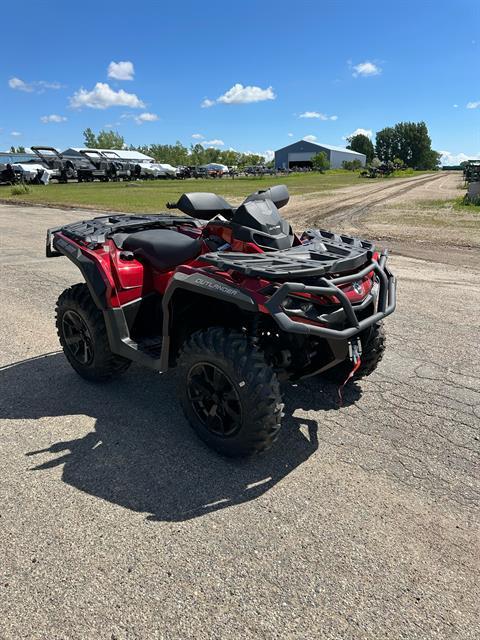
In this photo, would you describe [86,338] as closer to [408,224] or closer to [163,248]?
[163,248]

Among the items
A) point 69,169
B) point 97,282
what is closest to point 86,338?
point 97,282

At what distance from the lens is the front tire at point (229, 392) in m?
2.49

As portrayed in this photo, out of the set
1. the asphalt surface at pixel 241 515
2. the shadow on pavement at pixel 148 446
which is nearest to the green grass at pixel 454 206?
the asphalt surface at pixel 241 515

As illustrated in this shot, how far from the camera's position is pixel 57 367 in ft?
13.5

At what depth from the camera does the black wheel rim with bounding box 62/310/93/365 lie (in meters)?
3.61

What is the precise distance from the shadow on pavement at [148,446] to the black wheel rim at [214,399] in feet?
0.70

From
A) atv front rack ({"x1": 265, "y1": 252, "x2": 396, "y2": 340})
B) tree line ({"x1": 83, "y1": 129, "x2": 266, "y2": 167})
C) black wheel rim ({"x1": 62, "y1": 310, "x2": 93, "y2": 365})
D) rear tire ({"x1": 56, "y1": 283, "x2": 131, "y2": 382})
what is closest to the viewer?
atv front rack ({"x1": 265, "y1": 252, "x2": 396, "y2": 340})

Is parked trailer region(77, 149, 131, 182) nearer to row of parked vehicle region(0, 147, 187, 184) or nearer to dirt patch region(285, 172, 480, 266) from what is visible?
row of parked vehicle region(0, 147, 187, 184)

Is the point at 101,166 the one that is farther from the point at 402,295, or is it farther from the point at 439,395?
the point at 439,395

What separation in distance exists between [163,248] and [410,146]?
475 feet

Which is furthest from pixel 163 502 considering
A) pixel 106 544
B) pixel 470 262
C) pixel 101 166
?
pixel 101 166

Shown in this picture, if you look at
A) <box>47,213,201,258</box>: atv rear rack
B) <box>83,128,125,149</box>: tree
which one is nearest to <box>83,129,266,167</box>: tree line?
<box>83,128,125,149</box>: tree

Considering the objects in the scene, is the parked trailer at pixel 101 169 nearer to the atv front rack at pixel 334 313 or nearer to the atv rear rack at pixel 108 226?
the atv rear rack at pixel 108 226

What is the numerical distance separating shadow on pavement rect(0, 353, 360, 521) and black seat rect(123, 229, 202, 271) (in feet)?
3.35
